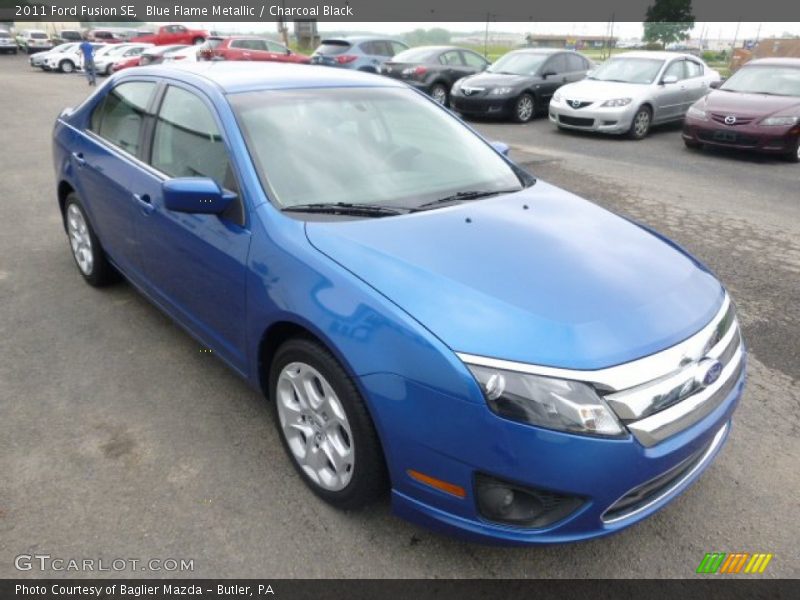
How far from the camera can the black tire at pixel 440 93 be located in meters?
13.6

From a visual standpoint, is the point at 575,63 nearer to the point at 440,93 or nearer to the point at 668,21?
the point at 440,93

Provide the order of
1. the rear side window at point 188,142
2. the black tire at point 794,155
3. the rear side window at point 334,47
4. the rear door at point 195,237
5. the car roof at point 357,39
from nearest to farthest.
A: the rear door at point 195,237 < the rear side window at point 188,142 < the black tire at point 794,155 < the rear side window at point 334,47 < the car roof at point 357,39

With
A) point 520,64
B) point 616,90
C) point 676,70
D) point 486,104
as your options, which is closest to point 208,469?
point 616,90

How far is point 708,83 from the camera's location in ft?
39.4

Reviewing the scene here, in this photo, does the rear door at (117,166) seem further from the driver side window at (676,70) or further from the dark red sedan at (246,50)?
the dark red sedan at (246,50)

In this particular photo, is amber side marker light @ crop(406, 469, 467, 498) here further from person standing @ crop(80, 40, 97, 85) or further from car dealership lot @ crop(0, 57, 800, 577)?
person standing @ crop(80, 40, 97, 85)

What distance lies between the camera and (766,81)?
370 inches

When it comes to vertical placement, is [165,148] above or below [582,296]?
above

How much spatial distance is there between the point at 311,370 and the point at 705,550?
5.32 feet

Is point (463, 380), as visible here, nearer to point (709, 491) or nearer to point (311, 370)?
point (311, 370)

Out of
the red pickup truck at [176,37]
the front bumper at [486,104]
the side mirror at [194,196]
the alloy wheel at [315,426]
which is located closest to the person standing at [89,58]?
the red pickup truck at [176,37]

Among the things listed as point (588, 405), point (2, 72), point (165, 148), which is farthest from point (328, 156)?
point (2, 72)

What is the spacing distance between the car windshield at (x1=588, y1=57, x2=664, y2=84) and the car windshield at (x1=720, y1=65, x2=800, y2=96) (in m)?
1.47

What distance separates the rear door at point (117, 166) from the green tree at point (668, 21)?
143 ft
